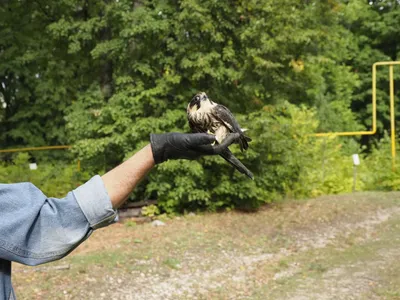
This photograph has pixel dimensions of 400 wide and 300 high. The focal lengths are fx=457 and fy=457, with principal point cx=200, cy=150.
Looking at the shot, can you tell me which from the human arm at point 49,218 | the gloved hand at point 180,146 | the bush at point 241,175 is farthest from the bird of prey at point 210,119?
the bush at point 241,175

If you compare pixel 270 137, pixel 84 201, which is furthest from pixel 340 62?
pixel 84 201

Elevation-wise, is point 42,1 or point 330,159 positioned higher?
point 42,1

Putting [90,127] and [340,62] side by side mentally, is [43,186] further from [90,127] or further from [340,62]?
[340,62]

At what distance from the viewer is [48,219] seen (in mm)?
1436

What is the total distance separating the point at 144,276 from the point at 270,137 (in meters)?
3.81

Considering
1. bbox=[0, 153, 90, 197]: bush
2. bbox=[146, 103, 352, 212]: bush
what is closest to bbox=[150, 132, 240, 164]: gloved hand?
bbox=[146, 103, 352, 212]: bush

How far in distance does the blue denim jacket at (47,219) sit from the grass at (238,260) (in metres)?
3.56

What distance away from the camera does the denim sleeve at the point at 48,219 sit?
4.61ft

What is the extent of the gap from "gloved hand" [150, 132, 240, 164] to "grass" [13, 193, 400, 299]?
3.45m

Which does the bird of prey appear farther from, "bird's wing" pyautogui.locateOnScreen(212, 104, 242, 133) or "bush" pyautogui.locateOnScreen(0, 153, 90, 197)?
"bush" pyautogui.locateOnScreen(0, 153, 90, 197)

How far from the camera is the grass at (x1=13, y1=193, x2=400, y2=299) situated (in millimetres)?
4973

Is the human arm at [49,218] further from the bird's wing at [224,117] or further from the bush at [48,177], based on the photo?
the bush at [48,177]

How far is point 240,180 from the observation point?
8539 millimetres

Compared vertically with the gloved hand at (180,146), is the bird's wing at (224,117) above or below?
above
